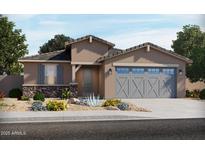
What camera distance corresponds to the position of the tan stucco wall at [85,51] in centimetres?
2519

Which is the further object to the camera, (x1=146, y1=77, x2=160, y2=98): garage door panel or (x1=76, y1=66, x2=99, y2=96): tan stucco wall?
(x1=76, y1=66, x2=99, y2=96): tan stucco wall

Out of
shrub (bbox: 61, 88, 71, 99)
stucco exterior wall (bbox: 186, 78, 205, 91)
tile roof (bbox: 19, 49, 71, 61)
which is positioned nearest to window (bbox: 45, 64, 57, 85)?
tile roof (bbox: 19, 49, 71, 61)

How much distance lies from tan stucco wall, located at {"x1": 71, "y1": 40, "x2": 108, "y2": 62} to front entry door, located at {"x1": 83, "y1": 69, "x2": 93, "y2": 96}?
1.01m

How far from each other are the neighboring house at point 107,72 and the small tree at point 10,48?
4160 mm

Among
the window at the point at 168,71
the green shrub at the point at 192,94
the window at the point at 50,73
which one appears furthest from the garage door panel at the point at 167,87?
the window at the point at 50,73

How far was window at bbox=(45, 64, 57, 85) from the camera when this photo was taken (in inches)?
997

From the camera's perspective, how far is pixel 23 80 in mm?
26250

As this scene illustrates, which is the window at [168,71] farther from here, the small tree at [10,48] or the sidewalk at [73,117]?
the small tree at [10,48]

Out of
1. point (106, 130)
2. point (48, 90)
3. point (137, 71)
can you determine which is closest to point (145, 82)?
point (137, 71)

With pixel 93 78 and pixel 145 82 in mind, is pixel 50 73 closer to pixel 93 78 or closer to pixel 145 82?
pixel 93 78

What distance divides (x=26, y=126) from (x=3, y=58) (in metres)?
18.3

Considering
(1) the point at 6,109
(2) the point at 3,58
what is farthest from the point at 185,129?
(2) the point at 3,58

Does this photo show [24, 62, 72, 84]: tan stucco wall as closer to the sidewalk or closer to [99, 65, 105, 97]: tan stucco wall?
[99, 65, 105, 97]: tan stucco wall

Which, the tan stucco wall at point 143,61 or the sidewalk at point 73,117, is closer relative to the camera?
the sidewalk at point 73,117
